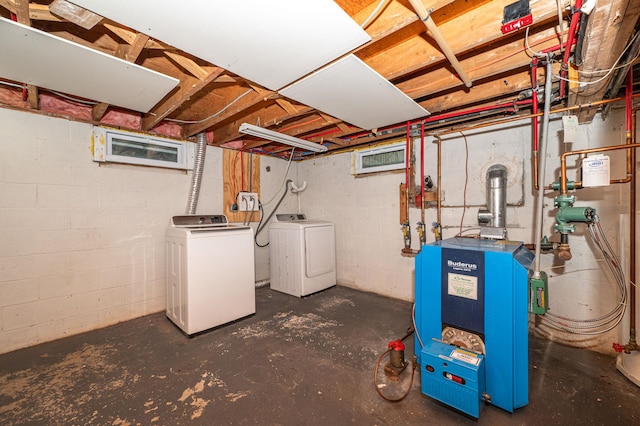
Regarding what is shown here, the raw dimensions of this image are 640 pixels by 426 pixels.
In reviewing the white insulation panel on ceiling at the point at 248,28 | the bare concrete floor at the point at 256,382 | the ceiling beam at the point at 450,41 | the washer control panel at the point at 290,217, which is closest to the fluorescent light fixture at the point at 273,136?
the white insulation panel on ceiling at the point at 248,28

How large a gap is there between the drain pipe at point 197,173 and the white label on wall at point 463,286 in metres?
2.88

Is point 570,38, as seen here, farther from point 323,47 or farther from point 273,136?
point 273,136

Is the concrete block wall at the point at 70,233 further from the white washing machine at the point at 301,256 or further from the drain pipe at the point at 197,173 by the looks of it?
the white washing machine at the point at 301,256


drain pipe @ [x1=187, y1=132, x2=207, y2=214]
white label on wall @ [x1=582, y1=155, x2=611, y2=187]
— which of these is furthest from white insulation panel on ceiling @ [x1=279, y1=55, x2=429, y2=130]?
drain pipe @ [x1=187, y1=132, x2=207, y2=214]

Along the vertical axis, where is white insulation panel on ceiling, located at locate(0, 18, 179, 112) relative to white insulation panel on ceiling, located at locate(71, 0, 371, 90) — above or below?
above

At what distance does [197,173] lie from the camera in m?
3.22

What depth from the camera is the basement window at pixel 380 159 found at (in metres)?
3.32

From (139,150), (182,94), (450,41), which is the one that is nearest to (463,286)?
(450,41)

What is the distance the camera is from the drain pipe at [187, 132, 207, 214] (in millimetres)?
3193

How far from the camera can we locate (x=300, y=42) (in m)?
1.41

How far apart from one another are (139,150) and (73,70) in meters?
1.24

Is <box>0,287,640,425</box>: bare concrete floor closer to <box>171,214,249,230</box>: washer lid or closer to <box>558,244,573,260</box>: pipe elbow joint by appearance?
<box>558,244,573,260</box>: pipe elbow joint

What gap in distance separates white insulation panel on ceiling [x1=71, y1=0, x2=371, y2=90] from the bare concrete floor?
212 centimetres

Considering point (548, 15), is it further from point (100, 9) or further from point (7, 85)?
point (7, 85)
